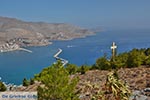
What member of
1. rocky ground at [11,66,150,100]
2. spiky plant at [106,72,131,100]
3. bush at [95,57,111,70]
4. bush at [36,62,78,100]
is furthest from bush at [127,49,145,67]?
spiky plant at [106,72,131,100]

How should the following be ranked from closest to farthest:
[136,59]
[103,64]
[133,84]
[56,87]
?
[56,87] → [133,84] → [136,59] → [103,64]

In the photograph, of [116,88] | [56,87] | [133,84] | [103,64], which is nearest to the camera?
[116,88]

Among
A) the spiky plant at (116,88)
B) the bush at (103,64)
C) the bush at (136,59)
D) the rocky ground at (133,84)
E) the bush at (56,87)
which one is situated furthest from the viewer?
the bush at (103,64)

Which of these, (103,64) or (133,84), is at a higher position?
(133,84)

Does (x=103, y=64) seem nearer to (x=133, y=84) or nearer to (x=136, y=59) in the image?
(x=136, y=59)

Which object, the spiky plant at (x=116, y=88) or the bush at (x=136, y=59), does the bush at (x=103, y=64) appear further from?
the spiky plant at (x=116, y=88)

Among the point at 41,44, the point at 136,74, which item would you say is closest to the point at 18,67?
the point at 41,44

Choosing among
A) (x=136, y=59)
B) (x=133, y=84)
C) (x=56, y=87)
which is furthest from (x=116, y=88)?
(x=136, y=59)

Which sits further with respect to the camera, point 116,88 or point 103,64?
point 103,64

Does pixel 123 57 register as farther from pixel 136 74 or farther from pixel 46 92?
pixel 46 92

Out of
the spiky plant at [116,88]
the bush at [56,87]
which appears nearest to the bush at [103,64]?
the bush at [56,87]

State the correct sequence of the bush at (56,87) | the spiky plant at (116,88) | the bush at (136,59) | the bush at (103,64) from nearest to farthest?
the spiky plant at (116,88) → the bush at (56,87) → the bush at (136,59) → the bush at (103,64)

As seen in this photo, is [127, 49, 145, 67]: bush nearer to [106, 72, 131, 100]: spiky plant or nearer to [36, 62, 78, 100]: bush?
[36, 62, 78, 100]: bush
